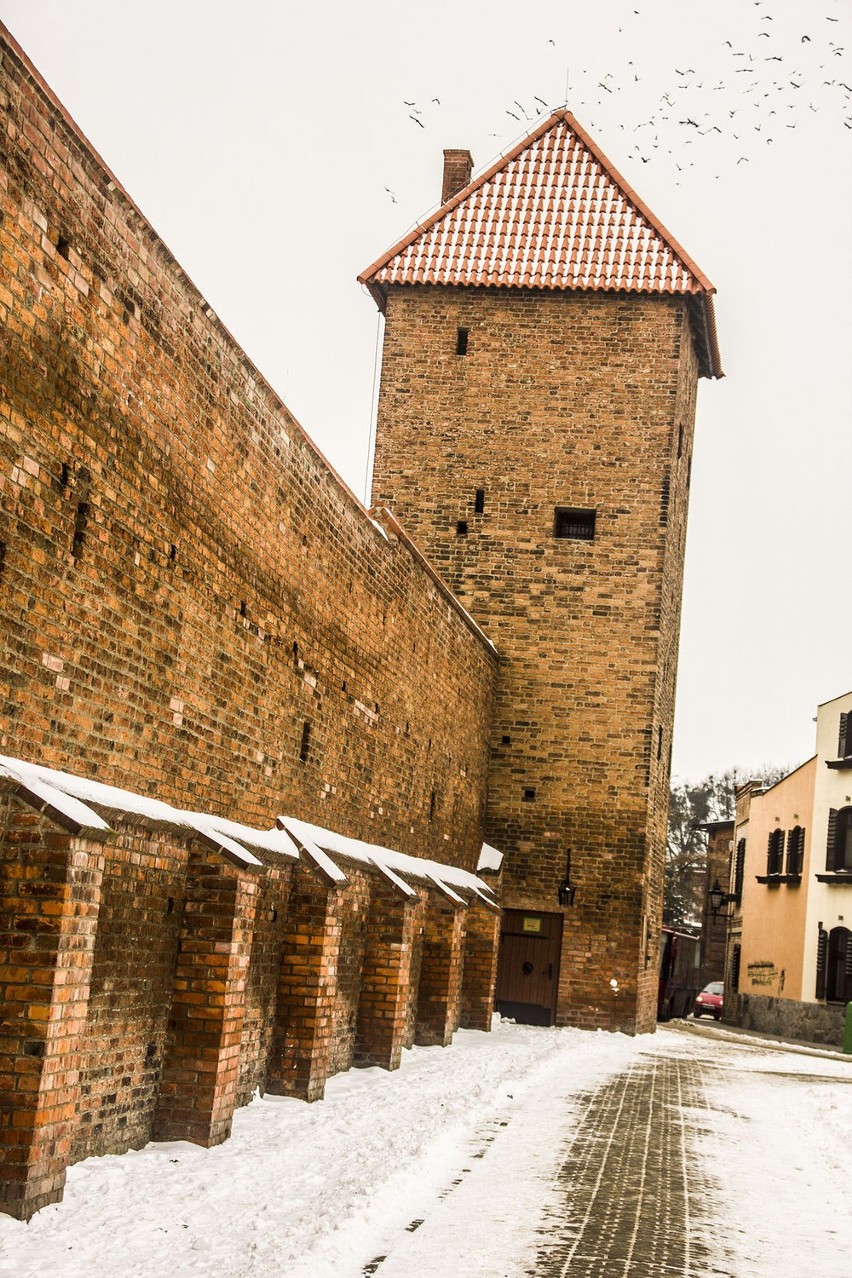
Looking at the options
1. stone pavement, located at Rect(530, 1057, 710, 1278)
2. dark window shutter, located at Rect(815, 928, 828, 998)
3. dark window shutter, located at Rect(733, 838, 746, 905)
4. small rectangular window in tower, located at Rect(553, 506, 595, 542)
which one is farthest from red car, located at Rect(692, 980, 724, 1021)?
stone pavement, located at Rect(530, 1057, 710, 1278)

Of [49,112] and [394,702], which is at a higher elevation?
[49,112]

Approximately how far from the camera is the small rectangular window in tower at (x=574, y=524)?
22062 mm

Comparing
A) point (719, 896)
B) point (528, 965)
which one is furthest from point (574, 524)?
point (719, 896)

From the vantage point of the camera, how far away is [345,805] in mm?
13016

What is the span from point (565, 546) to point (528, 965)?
21.3ft

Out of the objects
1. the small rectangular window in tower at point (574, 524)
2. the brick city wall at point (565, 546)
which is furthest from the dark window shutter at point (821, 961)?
the small rectangular window in tower at point (574, 524)

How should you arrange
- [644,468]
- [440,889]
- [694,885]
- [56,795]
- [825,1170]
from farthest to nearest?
[694,885] < [644,468] < [440,889] < [825,1170] < [56,795]

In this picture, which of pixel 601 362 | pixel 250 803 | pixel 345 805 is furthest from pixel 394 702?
pixel 601 362

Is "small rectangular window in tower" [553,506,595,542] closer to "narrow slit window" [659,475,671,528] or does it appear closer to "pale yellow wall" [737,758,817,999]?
"narrow slit window" [659,475,671,528]

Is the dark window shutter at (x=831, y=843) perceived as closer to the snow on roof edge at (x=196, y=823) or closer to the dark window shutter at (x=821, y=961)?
the dark window shutter at (x=821, y=961)

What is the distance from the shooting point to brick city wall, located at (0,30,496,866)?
6535 mm

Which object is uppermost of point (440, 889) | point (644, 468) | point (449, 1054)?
point (644, 468)

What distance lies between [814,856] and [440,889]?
735 inches

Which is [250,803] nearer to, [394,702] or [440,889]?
[394,702]
